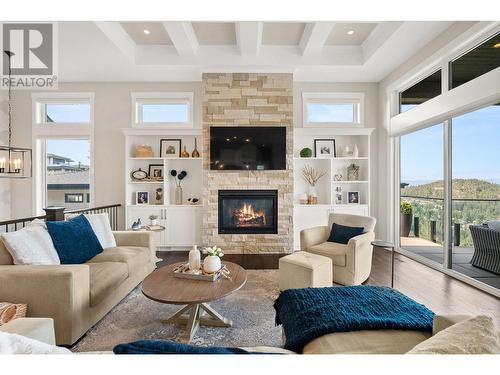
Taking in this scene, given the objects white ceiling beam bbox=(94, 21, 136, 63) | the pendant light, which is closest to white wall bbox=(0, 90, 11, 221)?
the pendant light

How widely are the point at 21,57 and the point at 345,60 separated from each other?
17.5 ft

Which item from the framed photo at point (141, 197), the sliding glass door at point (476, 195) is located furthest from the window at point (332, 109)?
the framed photo at point (141, 197)

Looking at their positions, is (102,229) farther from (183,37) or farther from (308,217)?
(308,217)

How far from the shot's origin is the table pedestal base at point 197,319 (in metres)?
2.15

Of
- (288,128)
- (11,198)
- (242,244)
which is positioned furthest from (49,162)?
(288,128)

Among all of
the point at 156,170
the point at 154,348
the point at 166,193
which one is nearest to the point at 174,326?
the point at 154,348

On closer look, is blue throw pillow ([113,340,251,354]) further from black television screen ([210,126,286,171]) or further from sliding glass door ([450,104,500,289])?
black television screen ([210,126,286,171])

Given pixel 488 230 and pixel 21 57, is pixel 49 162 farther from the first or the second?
pixel 488 230

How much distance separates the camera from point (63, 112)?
5.18m

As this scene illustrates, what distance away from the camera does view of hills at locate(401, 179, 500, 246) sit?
3.10 m

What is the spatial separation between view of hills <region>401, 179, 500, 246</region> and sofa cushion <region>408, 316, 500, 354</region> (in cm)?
291

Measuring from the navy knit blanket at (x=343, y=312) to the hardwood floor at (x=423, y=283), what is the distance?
136cm

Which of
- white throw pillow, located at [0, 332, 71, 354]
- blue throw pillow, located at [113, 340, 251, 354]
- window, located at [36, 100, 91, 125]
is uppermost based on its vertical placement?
window, located at [36, 100, 91, 125]

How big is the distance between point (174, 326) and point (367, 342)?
5.49 feet
